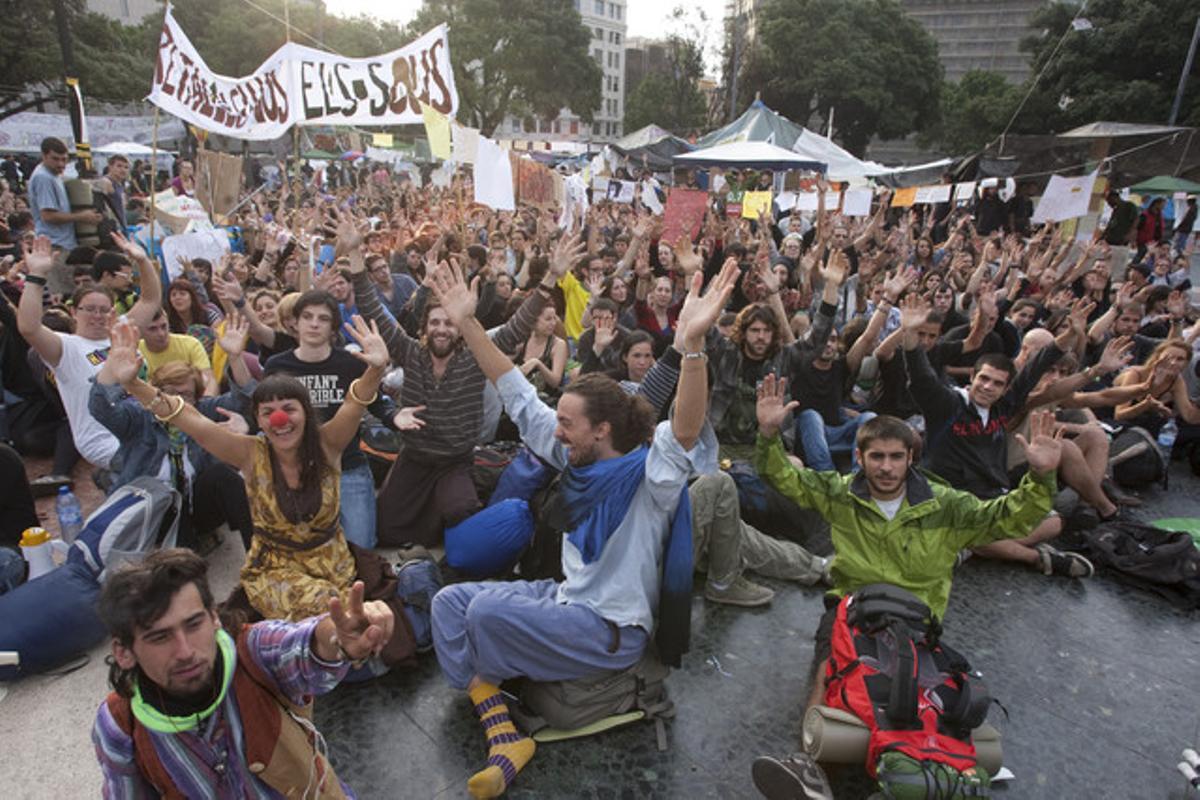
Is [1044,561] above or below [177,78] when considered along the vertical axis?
below

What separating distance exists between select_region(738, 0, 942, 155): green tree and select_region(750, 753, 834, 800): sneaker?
149ft

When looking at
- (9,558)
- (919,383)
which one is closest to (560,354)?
(919,383)

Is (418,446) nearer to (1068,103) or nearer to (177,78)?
(177,78)

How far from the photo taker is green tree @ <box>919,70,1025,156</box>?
123ft

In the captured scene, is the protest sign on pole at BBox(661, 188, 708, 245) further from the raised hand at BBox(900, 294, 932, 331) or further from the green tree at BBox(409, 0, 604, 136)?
the green tree at BBox(409, 0, 604, 136)

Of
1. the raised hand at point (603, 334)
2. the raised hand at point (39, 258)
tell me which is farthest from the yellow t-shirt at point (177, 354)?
the raised hand at point (603, 334)

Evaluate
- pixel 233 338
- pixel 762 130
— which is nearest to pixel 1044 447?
pixel 233 338

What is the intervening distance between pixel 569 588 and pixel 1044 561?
3209 mm

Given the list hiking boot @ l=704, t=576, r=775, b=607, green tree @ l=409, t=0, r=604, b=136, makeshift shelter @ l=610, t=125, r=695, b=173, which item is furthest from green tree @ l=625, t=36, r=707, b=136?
hiking boot @ l=704, t=576, r=775, b=607

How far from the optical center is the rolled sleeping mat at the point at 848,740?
2.39m

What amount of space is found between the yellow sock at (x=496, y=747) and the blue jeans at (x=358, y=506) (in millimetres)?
1436

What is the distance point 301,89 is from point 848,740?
7524 mm

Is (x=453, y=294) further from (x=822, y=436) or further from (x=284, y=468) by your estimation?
(x=822, y=436)

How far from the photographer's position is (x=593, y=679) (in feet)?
8.87
